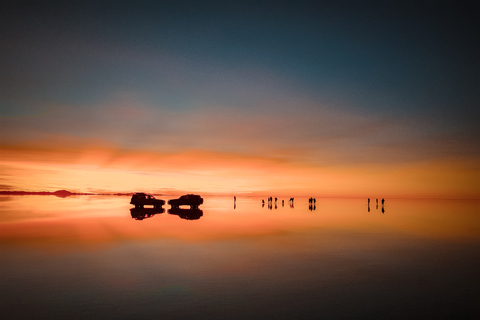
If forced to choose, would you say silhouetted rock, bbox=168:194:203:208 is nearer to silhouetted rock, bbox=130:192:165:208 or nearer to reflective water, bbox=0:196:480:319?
silhouetted rock, bbox=130:192:165:208

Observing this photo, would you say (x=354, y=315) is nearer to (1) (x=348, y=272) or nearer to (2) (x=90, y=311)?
(1) (x=348, y=272)

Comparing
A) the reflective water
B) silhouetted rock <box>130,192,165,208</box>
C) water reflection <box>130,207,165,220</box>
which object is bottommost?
the reflective water

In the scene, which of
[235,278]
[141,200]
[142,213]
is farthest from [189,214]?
[235,278]

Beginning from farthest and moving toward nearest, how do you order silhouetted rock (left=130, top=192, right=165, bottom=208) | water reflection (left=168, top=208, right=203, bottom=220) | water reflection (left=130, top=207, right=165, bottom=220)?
silhouetted rock (left=130, top=192, right=165, bottom=208) < water reflection (left=168, top=208, right=203, bottom=220) < water reflection (left=130, top=207, right=165, bottom=220)

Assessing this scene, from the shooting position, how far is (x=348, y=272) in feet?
52.3

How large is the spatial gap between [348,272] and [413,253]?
7.37 metres

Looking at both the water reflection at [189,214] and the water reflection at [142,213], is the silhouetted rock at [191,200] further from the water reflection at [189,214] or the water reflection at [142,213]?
the water reflection at [142,213]

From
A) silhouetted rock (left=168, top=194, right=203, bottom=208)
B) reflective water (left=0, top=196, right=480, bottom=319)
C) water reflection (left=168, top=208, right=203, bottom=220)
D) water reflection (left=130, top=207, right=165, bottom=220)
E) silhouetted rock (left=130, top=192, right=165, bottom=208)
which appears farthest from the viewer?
silhouetted rock (left=168, top=194, right=203, bottom=208)

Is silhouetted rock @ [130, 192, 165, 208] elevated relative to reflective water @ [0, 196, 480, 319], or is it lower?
elevated

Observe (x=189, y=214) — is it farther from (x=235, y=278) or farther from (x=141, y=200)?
(x=235, y=278)

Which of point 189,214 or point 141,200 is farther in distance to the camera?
point 141,200

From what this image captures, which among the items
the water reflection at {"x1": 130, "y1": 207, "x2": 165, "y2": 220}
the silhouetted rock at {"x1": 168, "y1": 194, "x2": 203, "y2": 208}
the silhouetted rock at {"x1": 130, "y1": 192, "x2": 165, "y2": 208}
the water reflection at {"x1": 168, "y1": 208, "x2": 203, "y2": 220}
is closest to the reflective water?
the water reflection at {"x1": 130, "y1": 207, "x2": 165, "y2": 220}

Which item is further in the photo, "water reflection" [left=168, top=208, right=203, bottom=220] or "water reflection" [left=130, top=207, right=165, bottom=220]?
"water reflection" [left=168, top=208, right=203, bottom=220]

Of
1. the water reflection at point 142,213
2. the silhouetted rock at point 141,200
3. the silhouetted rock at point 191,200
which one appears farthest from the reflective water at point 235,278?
the silhouetted rock at point 191,200
